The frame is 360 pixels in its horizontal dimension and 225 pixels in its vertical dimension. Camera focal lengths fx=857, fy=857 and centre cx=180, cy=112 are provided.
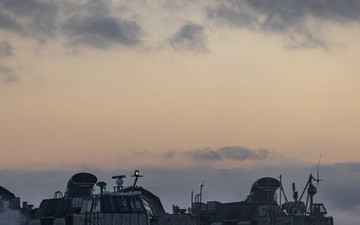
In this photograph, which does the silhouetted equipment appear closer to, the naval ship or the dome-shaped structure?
the naval ship

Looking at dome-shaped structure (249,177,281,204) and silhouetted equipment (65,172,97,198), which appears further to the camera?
dome-shaped structure (249,177,281,204)

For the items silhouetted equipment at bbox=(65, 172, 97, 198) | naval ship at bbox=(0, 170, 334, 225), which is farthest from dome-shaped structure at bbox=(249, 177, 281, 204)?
silhouetted equipment at bbox=(65, 172, 97, 198)

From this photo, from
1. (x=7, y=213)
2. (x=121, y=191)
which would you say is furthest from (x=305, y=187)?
(x=121, y=191)

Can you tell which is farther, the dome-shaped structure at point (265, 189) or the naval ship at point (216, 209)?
the dome-shaped structure at point (265, 189)

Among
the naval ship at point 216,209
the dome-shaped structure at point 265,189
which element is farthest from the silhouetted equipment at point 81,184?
the dome-shaped structure at point 265,189

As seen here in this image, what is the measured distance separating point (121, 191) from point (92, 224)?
3.51 meters

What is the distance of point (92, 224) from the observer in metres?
57.9

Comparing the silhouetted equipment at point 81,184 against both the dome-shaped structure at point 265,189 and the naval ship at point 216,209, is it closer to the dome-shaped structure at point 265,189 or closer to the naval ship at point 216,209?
the naval ship at point 216,209

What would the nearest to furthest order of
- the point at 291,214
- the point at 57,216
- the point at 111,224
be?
the point at 111,224
the point at 57,216
the point at 291,214

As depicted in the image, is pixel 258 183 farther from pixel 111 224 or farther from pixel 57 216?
pixel 111 224

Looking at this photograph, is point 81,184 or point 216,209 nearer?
point 81,184

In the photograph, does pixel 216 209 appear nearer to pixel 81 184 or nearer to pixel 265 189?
pixel 265 189

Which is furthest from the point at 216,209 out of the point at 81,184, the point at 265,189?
the point at 81,184

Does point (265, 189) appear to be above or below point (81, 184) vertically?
above
